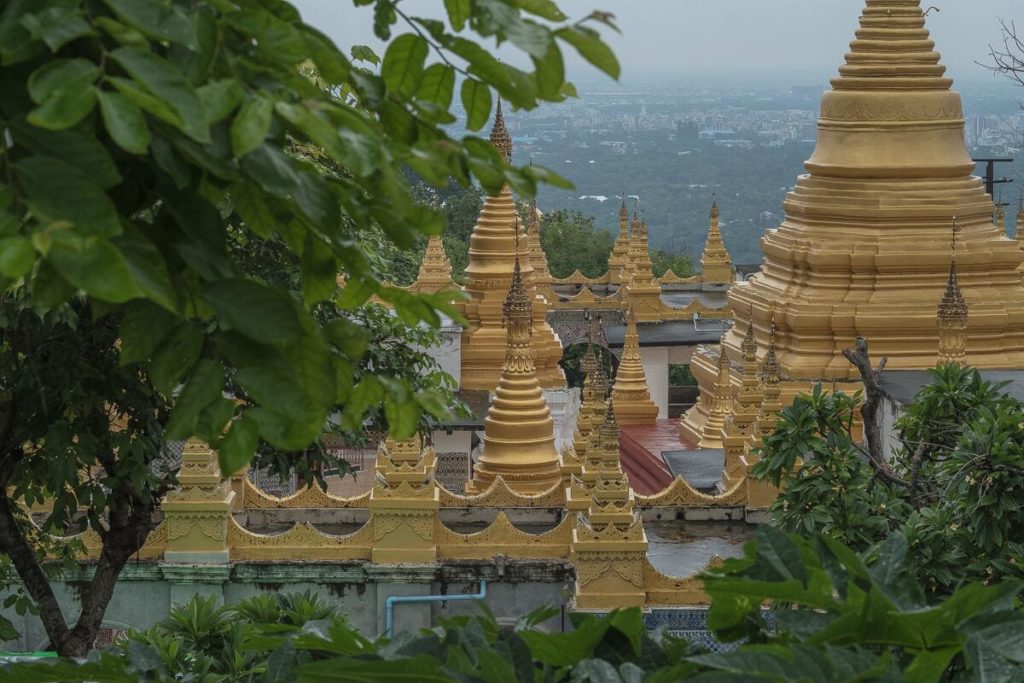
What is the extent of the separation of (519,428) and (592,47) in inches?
486

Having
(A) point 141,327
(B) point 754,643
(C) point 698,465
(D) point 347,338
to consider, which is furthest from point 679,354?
(A) point 141,327

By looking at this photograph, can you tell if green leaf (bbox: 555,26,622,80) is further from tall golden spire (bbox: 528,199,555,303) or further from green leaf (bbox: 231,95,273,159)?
tall golden spire (bbox: 528,199,555,303)

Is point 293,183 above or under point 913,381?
above

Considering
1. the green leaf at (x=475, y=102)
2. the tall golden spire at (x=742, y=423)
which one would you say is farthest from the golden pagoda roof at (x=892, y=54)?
the green leaf at (x=475, y=102)

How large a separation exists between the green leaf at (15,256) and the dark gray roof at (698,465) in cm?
1331

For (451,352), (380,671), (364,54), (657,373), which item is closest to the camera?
(380,671)

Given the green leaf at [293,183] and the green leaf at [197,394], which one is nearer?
the green leaf at [293,183]

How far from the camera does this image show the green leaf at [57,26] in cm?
220

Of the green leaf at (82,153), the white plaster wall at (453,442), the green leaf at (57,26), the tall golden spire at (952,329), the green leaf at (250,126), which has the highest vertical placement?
the green leaf at (57,26)

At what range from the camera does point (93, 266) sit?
2.18 metres

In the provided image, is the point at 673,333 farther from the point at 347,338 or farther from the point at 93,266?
the point at 93,266

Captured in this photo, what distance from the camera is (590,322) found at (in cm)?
2612

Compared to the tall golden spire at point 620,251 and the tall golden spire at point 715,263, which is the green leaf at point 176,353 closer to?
the tall golden spire at point 620,251

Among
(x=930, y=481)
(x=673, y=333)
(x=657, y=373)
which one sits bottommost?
(x=657, y=373)
